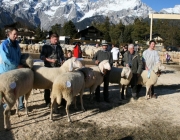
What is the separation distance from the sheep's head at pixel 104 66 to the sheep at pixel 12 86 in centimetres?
274

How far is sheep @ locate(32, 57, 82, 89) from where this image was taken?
6.26 meters

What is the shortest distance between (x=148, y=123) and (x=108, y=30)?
6879cm

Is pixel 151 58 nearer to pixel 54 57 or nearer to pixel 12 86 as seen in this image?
pixel 54 57

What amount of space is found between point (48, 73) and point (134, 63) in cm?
336

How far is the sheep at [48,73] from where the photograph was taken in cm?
626

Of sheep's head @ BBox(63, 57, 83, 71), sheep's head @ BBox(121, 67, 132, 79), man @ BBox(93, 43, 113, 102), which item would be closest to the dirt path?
man @ BBox(93, 43, 113, 102)

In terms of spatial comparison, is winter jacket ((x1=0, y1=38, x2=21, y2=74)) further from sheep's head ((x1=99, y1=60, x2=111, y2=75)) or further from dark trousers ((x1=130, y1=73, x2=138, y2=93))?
dark trousers ((x1=130, y1=73, x2=138, y2=93))

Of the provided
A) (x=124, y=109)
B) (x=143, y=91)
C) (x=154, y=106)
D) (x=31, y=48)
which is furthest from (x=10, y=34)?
(x=31, y=48)

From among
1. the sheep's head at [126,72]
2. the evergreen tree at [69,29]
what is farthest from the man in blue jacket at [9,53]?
the evergreen tree at [69,29]

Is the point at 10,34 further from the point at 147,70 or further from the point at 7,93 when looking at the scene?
the point at 147,70

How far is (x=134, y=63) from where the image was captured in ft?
27.1

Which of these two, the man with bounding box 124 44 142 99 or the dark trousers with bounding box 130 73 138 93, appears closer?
the man with bounding box 124 44 142 99

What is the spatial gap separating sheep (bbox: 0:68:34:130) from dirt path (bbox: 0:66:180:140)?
603 mm

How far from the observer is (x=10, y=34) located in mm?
5492
